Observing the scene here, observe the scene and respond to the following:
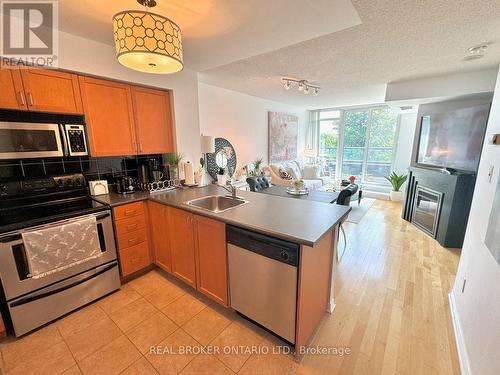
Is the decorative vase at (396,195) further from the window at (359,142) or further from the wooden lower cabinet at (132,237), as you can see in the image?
the wooden lower cabinet at (132,237)

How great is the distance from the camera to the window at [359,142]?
587 cm

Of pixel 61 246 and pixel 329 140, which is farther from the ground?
pixel 329 140

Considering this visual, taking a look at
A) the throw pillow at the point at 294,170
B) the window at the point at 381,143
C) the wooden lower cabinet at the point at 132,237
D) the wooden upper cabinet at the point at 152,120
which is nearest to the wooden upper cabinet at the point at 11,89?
the wooden upper cabinet at the point at 152,120

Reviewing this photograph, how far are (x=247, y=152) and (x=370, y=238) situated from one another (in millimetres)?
2975

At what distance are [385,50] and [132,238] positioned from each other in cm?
343

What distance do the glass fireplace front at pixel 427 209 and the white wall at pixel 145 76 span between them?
12.9ft

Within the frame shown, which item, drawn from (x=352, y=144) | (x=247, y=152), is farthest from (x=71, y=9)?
(x=352, y=144)

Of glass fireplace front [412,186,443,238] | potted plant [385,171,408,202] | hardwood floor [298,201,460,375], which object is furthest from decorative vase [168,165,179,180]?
potted plant [385,171,408,202]

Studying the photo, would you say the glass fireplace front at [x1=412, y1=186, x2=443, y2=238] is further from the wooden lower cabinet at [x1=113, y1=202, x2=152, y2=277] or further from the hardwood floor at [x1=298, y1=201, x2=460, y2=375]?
the wooden lower cabinet at [x1=113, y1=202, x2=152, y2=277]

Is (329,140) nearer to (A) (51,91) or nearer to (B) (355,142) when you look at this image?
(B) (355,142)

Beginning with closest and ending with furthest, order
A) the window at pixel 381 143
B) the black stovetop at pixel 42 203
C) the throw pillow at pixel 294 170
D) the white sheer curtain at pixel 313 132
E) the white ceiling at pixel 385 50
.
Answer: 1. the white ceiling at pixel 385 50
2. the black stovetop at pixel 42 203
3. the throw pillow at pixel 294 170
4. the window at pixel 381 143
5. the white sheer curtain at pixel 313 132

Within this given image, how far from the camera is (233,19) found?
1665 mm

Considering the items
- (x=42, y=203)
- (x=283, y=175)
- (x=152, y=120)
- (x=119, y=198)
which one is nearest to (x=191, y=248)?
(x=119, y=198)

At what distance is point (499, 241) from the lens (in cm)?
115
